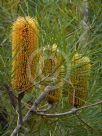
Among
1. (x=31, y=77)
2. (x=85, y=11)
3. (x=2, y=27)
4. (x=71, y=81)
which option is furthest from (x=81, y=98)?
(x=85, y=11)

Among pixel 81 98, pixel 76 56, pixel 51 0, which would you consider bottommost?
pixel 81 98

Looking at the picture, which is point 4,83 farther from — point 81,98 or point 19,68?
point 81,98

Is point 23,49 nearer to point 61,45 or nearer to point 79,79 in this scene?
point 61,45

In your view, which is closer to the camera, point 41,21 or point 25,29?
point 25,29

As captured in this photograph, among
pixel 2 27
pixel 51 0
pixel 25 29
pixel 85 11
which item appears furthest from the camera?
pixel 85 11

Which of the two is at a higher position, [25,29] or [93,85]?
[25,29]
